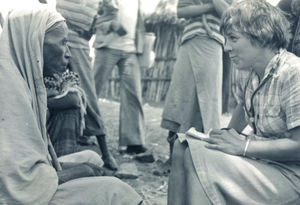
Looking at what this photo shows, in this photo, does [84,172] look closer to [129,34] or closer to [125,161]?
[125,161]

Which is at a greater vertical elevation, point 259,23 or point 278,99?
point 259,23

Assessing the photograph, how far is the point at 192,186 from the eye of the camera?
245 cm

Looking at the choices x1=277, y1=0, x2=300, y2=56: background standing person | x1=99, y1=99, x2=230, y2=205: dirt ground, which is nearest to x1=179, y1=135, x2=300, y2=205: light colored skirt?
x1=277, y1=0, x2=300, y2=56: background standing person

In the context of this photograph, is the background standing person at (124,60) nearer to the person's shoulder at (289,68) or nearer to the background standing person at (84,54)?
the background standing person at (84,54)

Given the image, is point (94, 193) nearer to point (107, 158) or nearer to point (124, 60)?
point (107, 158)

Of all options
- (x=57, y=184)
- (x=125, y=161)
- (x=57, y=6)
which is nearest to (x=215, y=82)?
(x=125, y=161)

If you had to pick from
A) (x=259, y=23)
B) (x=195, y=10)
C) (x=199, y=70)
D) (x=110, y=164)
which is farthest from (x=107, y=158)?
(x=259, y=23)

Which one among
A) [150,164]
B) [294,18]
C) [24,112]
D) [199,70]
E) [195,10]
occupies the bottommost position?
[150,164]

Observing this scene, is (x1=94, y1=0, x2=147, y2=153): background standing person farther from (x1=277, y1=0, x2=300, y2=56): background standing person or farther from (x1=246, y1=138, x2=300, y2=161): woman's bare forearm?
(x1=246, y1=138, x2=300, y2=161): woman's bare forearm

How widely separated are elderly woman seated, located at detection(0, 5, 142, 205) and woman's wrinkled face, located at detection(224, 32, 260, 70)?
1.03m

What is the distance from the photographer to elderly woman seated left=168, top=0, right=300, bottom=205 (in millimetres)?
2418

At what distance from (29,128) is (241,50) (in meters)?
1.32

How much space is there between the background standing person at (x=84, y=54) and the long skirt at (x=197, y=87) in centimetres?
79

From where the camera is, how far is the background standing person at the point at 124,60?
5.75 m
